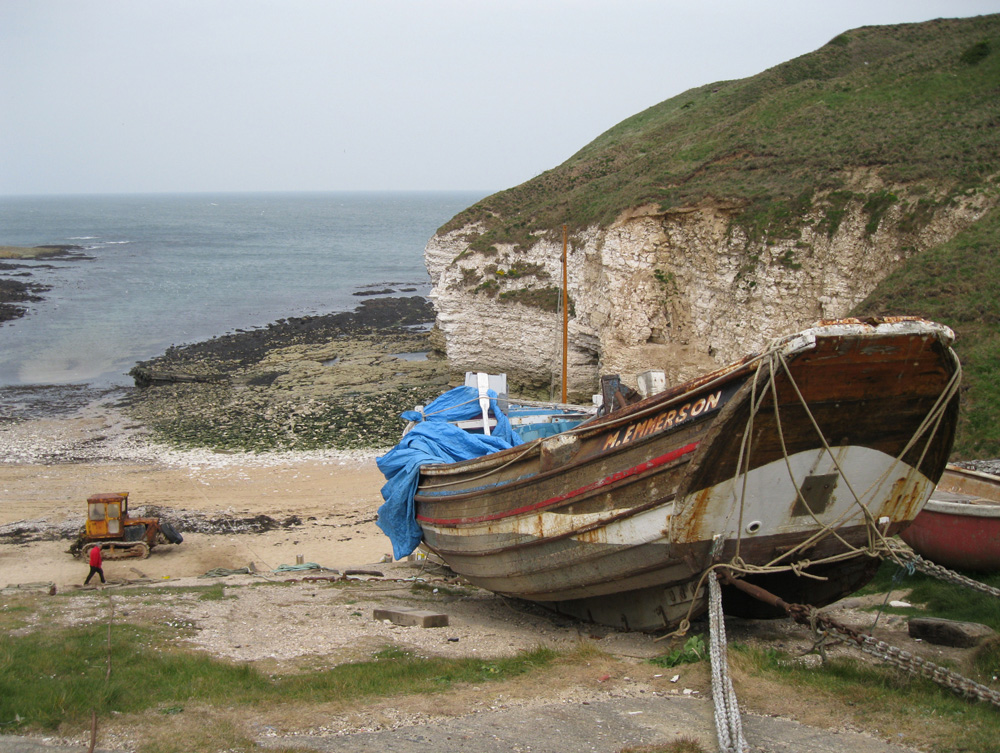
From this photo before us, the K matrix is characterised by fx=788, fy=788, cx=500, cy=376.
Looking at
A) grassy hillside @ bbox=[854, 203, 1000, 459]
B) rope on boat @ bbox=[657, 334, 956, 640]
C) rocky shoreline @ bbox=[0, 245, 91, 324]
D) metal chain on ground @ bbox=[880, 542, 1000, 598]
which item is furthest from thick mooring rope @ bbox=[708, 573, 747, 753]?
rocky shoreline @ bbox=[0, 245, 91, 324]

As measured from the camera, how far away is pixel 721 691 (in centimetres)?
707

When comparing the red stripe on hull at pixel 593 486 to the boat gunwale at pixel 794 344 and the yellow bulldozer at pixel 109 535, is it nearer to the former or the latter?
the boat gunwale at pixel 794 344

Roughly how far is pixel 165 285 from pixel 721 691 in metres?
80.5

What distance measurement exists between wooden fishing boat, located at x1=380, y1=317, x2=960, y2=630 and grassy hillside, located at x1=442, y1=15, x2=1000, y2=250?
56.4ft

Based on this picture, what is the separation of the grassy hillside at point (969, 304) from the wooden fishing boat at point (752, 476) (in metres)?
7.38

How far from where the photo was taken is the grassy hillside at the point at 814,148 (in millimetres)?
25062

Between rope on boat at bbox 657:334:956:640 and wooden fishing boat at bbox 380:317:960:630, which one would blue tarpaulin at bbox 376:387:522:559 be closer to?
wooden fishing boat at bbox 380:317:960:630

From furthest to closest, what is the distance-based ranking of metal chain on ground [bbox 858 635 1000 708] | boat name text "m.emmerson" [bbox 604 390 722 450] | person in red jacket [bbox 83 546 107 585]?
1. person in red jacket [bbox 83 546 107 585]
2. boat name text "m.emmerson" [bbox 604 390 722 450]
3. metal chain on ground [bbox 858 635 1000 708]

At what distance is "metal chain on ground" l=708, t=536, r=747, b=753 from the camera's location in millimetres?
6400

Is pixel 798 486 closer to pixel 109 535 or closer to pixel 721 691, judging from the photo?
pixel 721 691

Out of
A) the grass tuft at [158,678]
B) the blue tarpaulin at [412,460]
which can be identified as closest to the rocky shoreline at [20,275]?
the blue tarpaulin at [412,460]

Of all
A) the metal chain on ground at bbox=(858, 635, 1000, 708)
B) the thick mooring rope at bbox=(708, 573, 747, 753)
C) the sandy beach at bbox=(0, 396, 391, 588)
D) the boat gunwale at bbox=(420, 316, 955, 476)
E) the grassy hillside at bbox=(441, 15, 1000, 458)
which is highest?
the grassy hillside at bbox=(441, 15, 1000, 458)

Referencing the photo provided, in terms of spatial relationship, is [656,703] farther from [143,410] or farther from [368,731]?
[143,410]

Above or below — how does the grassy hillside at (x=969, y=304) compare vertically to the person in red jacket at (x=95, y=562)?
above
